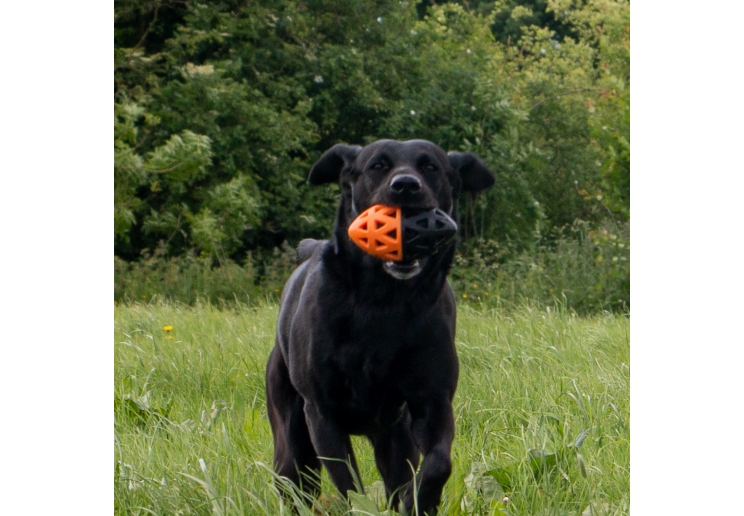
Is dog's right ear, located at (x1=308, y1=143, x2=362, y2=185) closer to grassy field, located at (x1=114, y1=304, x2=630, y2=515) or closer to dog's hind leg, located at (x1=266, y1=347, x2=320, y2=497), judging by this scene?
dog's hind leg, located at (x1=266, y1=347, x2=320, y2=497)

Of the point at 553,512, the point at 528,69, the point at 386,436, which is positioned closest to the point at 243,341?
the point at 386,436

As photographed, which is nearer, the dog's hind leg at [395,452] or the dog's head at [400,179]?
the dog's head at [400,179]

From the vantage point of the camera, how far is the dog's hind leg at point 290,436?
3.30 m

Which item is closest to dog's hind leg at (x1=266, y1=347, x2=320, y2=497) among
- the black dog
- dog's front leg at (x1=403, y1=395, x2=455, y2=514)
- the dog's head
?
the black dog

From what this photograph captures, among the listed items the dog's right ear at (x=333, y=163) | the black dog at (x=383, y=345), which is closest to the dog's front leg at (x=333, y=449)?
the black dog at (x=383, y=345)

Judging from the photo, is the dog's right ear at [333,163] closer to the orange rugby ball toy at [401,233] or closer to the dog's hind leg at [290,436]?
the orange rugby ball toy at [401,233]

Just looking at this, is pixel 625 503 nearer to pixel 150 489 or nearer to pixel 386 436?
pixel 386 436

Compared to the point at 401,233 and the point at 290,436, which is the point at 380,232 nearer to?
the point at 401,233

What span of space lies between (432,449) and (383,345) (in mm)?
372

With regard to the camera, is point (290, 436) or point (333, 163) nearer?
point (290, 436)

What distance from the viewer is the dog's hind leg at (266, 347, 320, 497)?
330 cm

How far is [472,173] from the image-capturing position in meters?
3.41

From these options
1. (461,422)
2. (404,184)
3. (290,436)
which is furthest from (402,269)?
(461,422)

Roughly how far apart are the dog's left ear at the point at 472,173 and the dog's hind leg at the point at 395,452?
0.91m
